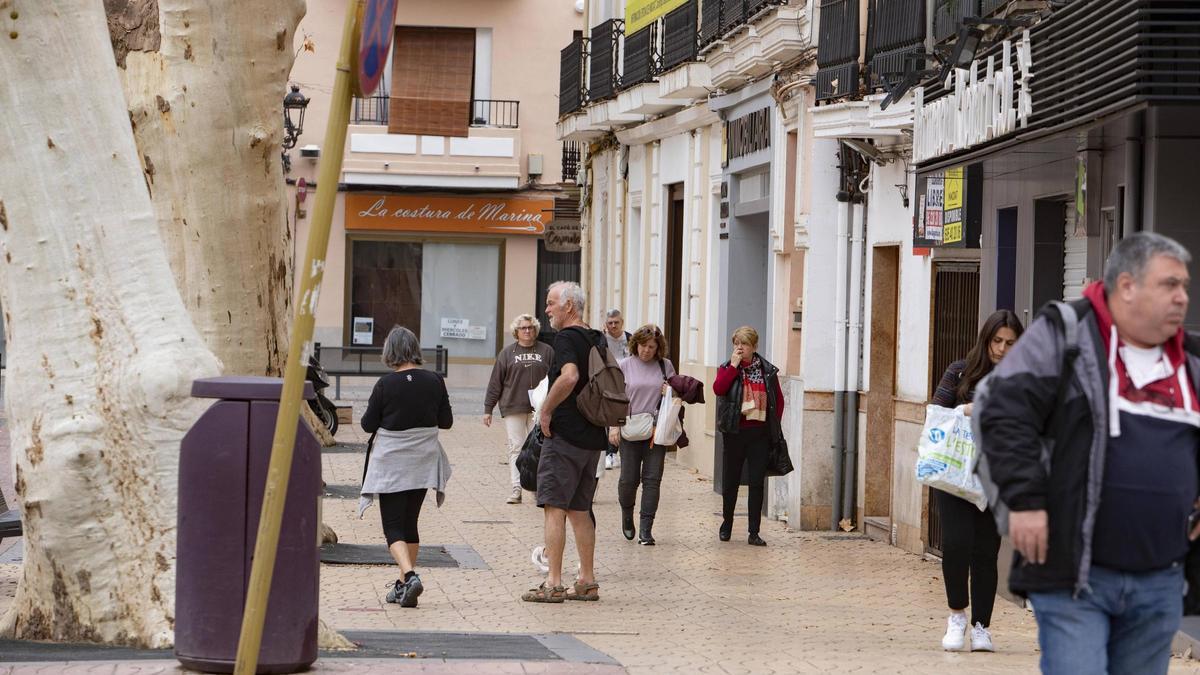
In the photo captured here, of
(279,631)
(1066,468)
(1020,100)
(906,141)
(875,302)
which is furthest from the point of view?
(875,302)

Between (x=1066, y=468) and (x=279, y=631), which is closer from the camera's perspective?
(x=1066, y=468)

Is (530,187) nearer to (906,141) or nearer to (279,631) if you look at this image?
(906,141)

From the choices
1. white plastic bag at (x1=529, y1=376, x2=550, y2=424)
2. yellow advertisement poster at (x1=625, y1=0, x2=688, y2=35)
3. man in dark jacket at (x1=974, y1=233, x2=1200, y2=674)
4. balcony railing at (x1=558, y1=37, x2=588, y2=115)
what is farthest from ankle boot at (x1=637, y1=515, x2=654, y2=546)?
balcony railing at (x1=558, y1=37, x2=588, y2=115)

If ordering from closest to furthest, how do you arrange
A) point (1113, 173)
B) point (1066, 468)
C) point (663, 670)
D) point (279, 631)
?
point (1066, 468) < point (279, 631) < point (663, 670) < point (1113, 173)

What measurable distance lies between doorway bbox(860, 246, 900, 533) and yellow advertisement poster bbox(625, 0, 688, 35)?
748cm

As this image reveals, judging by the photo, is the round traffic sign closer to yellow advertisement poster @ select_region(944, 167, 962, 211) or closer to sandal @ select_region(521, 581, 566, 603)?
sandal @ select_region(521, 581, 566, 603)

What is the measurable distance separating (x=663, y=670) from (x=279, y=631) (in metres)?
1.96

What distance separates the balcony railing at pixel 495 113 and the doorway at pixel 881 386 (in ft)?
89.3

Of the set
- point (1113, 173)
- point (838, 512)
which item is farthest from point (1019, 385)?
point (838, 512)

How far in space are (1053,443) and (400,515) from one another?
7136 mm

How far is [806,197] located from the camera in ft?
59.5

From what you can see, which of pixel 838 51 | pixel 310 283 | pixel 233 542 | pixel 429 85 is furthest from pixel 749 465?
pixel 429 85

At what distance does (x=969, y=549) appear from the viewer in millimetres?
10227

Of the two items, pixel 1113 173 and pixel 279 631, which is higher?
pixel 1113 173
